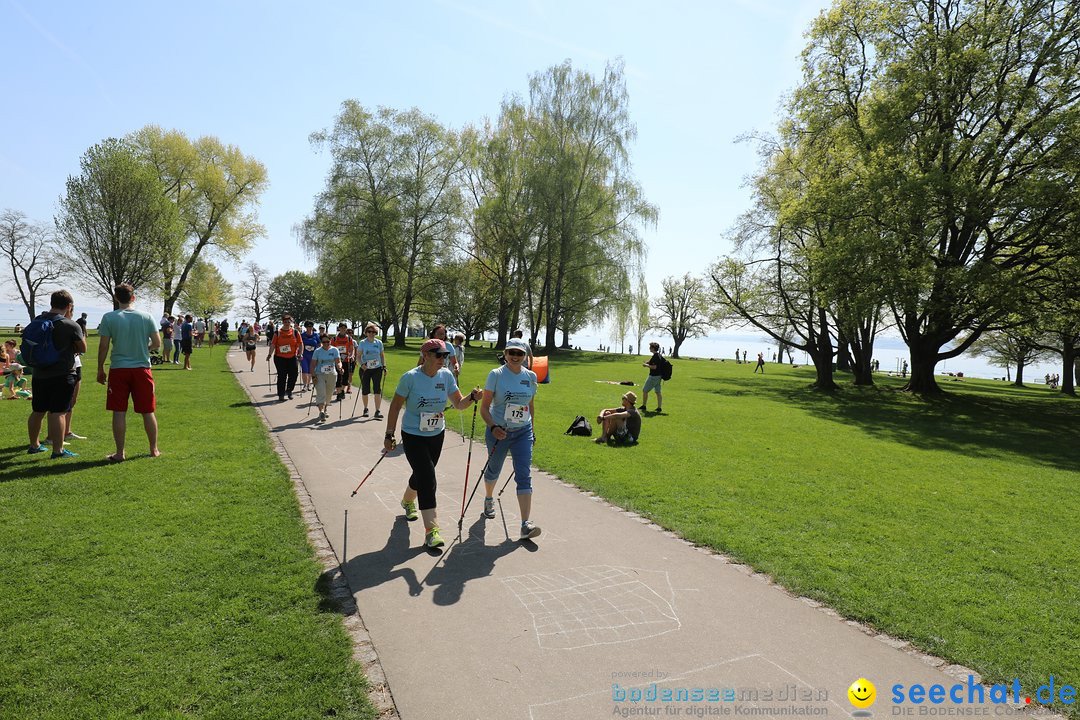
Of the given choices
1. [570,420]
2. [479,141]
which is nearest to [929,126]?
[570,420]

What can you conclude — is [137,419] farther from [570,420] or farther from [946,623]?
[946,623]

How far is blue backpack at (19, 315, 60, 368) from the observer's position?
7.23 meters

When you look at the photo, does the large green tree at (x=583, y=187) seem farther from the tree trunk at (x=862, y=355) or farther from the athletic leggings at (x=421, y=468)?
the athletic leggings at (x=421, y=468)

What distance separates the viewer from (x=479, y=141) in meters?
43.2

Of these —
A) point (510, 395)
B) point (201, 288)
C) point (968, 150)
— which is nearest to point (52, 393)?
point (510, 395)

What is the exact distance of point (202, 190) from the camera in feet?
138

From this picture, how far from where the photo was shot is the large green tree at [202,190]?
4025cm

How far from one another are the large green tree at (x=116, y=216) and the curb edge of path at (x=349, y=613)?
35084mm

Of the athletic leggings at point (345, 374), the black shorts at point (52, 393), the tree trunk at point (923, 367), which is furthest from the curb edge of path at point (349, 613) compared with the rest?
the tree trunk at point (923, 367)

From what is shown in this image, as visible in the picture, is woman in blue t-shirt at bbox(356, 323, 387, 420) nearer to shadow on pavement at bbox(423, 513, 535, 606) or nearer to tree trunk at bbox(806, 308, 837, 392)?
shadow on pavement at bbox(423, 513, 535, 606)

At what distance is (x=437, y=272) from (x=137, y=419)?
33.9 meters

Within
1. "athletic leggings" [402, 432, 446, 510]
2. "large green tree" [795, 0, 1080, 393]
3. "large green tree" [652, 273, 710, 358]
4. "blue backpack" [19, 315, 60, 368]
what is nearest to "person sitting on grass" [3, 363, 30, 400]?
"blue backpack" [19, 315, 60, 368]

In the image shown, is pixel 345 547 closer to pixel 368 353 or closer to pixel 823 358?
pixel 368 353

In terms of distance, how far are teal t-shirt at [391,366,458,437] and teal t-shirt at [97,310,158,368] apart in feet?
14.4
